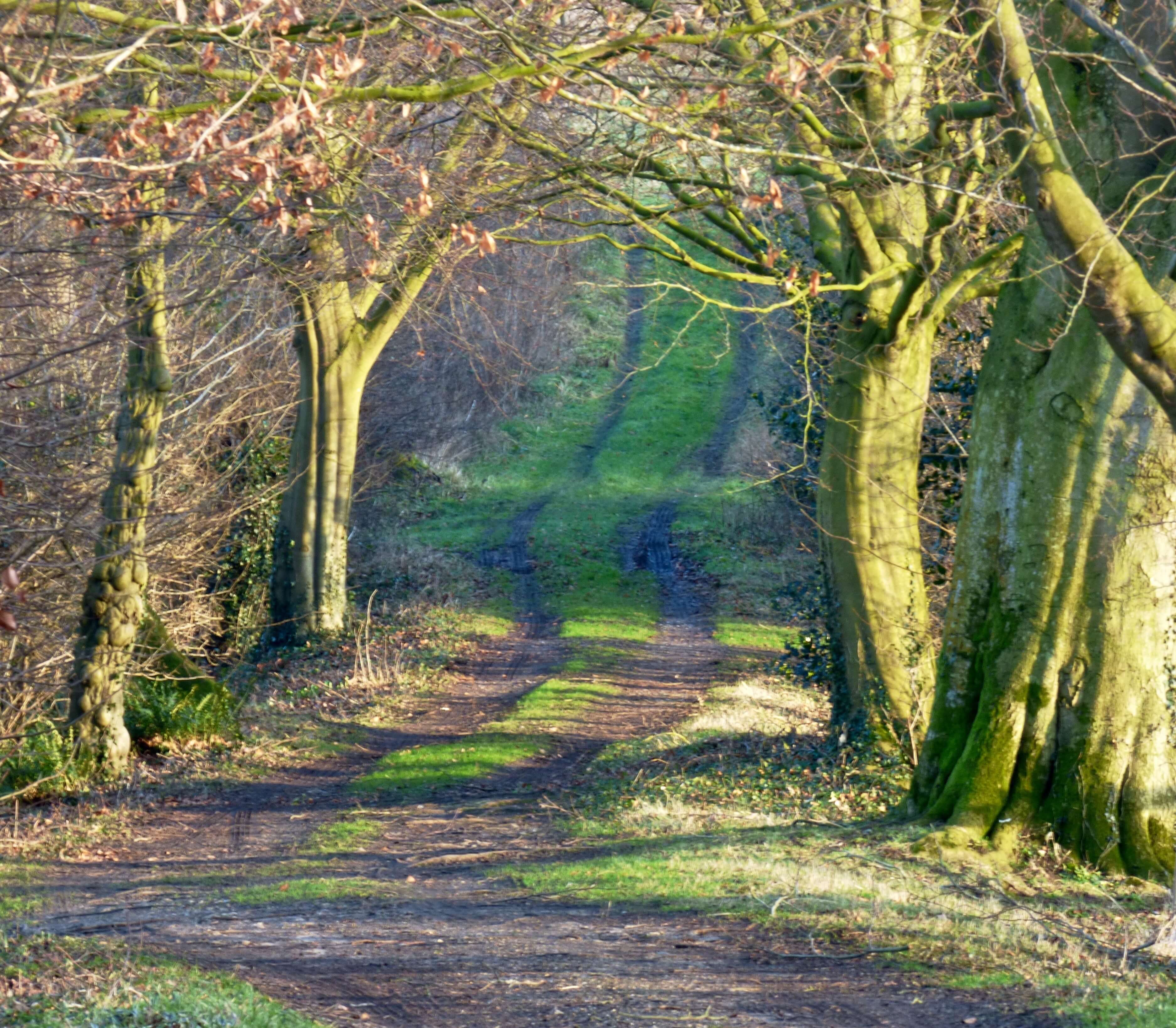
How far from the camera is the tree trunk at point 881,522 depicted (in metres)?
10.7

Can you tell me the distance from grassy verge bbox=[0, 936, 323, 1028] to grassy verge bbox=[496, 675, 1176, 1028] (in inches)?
102

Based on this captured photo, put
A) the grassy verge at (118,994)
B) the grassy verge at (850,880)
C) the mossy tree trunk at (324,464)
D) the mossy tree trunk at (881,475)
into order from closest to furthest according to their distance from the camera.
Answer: the grassy verge at (118,994), the grassy verge at (850,880), the mossy tree trunk at (881,475), the mossy tree trunk at (324,464)

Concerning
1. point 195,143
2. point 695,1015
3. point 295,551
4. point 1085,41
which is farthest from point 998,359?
point 295,551

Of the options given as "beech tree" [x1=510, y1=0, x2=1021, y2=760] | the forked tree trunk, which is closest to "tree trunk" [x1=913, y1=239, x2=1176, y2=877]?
"beech tree" [x1=510, y1=0, x2=1021, y2=760]

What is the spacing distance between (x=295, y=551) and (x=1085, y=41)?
13.4 m

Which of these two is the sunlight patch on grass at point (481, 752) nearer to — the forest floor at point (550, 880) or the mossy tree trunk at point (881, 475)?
the forest floor at point (550, 880)

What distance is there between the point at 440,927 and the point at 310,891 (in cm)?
Answer: 130

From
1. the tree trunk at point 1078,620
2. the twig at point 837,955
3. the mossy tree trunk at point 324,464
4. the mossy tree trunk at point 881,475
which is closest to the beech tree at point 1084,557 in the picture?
the tree trunk at point 1078,620

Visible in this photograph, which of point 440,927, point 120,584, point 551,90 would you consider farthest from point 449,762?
point 551,90

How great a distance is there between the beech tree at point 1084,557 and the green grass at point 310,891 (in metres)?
3.66

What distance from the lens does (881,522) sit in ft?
35.4

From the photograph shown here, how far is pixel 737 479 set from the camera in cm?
2962

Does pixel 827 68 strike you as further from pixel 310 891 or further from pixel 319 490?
pixel 319 490

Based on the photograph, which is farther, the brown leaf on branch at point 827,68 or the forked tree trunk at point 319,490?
the forked tree trunk at point 319,490
